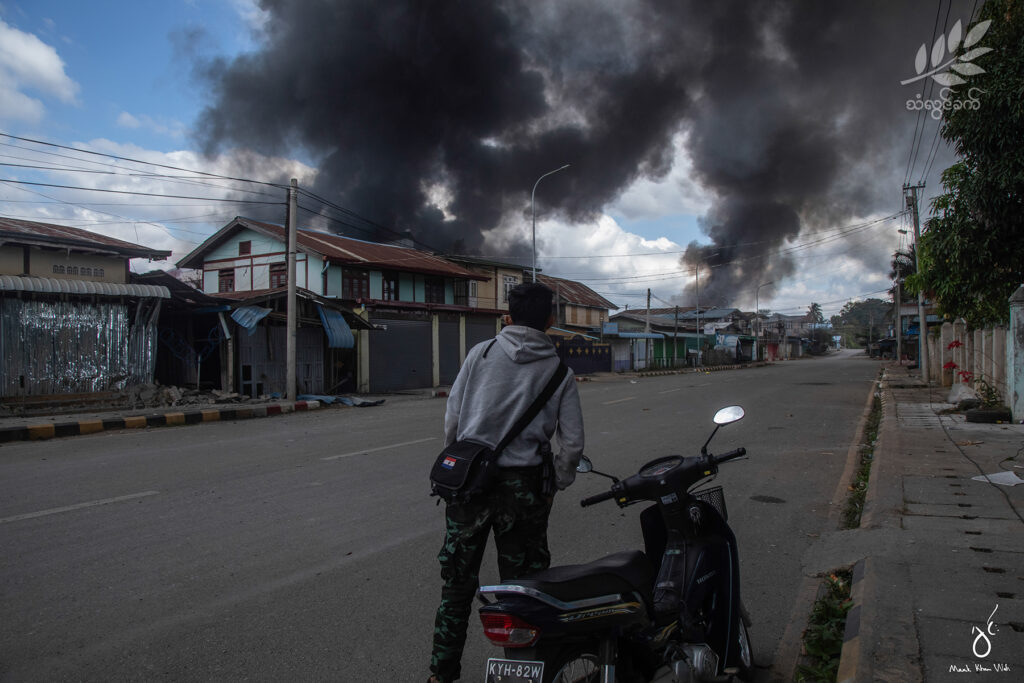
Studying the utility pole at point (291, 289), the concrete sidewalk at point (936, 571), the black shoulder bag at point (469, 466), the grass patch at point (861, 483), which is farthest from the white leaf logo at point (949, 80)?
the utility pole at point (291, 289)

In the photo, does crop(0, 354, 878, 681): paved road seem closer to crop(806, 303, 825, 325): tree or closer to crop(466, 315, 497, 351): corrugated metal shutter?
crop(466, 315, 497, 351): corrugated metal shutter

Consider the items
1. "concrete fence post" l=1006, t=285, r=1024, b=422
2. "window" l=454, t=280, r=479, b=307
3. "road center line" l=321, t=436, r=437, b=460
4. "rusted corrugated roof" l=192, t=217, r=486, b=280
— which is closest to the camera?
"road center line" l=321, t=436, r=437, b=460

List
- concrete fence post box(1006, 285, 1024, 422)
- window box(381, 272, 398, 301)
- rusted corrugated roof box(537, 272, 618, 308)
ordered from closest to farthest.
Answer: concrete fence post box(1006, 285, 1024, 422) → window box(381, 272, 398, 301) → rusted corrugated roof box(537, 272, 618, 308)

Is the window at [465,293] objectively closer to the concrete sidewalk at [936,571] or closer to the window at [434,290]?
the window at [434,290]

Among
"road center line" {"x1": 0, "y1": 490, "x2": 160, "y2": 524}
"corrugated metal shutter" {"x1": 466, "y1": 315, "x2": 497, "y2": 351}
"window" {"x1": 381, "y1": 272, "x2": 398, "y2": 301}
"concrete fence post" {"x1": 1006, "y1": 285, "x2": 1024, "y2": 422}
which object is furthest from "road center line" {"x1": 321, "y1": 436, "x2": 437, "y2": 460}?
"corrugated metal shutter" {"x1": 466, "y1": 315, "x2": 497, "y2": 351}

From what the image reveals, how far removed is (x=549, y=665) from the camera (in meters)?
2.04

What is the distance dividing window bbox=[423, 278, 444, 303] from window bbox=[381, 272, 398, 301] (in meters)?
1.69

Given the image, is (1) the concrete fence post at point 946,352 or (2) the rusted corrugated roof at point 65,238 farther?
(1) the concrete fence post at point 946,352

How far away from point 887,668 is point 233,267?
100 ft

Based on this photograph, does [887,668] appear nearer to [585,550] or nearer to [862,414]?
[585,550]

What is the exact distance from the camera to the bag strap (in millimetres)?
2506

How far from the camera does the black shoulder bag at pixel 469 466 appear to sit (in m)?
2.43

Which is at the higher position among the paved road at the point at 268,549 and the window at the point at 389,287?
the window at the point at 389,287

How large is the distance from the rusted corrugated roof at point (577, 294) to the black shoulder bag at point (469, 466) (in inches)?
1782
